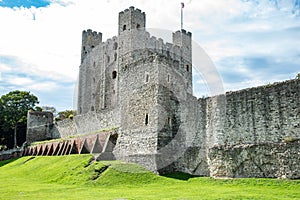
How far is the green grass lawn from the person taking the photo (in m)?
13.7

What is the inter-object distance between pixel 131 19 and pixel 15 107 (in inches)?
984

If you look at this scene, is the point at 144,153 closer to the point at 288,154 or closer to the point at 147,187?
the point at 147,187

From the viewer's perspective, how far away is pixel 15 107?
2181 inches

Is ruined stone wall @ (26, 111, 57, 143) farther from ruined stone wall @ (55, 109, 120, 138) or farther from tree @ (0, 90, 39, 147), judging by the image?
tree @ (0, 90, 39, 147)

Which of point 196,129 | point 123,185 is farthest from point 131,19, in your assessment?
point 123,185

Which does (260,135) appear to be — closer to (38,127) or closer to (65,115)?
(38,127)

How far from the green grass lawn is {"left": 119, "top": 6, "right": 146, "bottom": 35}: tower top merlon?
26224mm

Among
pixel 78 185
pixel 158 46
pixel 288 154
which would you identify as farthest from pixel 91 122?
pixel 288 154

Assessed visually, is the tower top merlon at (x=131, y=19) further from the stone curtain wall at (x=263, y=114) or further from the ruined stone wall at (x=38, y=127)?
the stone curtain wall at (x=263, y=114)

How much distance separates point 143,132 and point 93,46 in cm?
4017

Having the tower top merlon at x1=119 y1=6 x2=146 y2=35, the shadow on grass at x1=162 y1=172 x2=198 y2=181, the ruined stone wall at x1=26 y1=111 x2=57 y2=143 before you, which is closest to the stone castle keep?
the shadow on grass at x1=162 y1=172 x2=198 y2=181

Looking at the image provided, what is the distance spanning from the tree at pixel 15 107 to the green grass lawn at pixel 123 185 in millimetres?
30967

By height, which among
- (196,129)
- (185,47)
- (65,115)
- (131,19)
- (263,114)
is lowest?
(196,129)

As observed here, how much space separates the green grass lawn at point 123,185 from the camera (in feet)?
45.1
